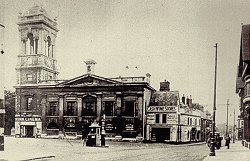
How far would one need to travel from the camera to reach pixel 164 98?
691 centimetres

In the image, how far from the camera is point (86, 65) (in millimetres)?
6980

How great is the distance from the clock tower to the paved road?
129cm

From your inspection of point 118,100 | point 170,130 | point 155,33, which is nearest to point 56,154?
point 118,100

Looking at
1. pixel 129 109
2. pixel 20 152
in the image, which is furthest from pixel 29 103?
pixel 129 109

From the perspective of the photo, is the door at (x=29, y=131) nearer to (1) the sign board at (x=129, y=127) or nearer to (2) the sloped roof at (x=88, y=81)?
(2) the sloped roof at (x=88, y=81)

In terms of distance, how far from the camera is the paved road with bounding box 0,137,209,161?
6886mm

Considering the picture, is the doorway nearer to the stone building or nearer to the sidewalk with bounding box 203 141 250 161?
the stone building

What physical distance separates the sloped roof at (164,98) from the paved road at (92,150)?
762 millimetres

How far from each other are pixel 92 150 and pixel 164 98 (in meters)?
2.42

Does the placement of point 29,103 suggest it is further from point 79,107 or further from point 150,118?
point 150,118

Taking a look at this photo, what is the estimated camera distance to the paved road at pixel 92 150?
689 cm

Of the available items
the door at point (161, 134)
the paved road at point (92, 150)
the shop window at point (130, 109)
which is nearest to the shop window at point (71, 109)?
the paved road at point (92, 150)

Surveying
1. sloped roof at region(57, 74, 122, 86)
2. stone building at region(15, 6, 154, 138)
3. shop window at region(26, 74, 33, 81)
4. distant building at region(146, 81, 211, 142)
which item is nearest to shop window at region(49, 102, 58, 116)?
stone building at region(15, 6, 154, 138)

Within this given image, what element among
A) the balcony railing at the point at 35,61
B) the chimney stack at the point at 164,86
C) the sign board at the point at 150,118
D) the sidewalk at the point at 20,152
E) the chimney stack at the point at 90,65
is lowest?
the sidewalk at the point at 20,152
